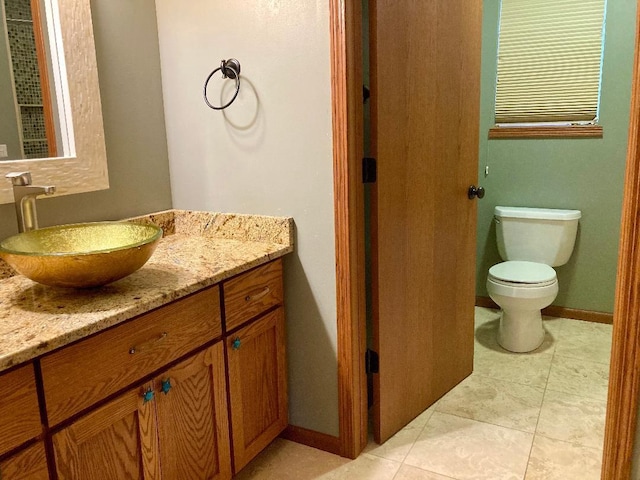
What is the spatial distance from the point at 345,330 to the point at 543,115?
2.01m

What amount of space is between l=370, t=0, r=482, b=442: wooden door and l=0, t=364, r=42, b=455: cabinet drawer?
47.0 inches

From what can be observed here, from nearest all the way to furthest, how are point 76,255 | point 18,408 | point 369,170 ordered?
point 18,408 → point 76,255 → point 369,170

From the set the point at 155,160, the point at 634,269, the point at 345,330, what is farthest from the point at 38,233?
the point at 634,269

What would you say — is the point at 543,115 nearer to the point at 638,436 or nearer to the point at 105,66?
the point at 638,436

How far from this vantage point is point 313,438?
2102 millimetres

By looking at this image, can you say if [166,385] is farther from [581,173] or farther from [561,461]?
[581,173]

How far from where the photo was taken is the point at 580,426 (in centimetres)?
219

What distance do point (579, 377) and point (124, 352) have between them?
7.12 feet

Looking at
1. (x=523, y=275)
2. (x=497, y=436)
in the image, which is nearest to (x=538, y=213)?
(x=523, y=275)

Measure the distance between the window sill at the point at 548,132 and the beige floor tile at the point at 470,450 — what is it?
1.76m

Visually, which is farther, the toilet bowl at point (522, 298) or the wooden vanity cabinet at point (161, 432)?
the toilet bowl at point (522, 298)

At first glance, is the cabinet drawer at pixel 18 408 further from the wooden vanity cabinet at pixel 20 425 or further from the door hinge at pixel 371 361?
the door hinge at pixel 371 361

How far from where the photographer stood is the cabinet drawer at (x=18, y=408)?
1093mm

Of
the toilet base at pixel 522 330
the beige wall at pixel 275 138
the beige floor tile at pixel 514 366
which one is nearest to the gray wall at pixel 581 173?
the toilet base at pixel 522 330
